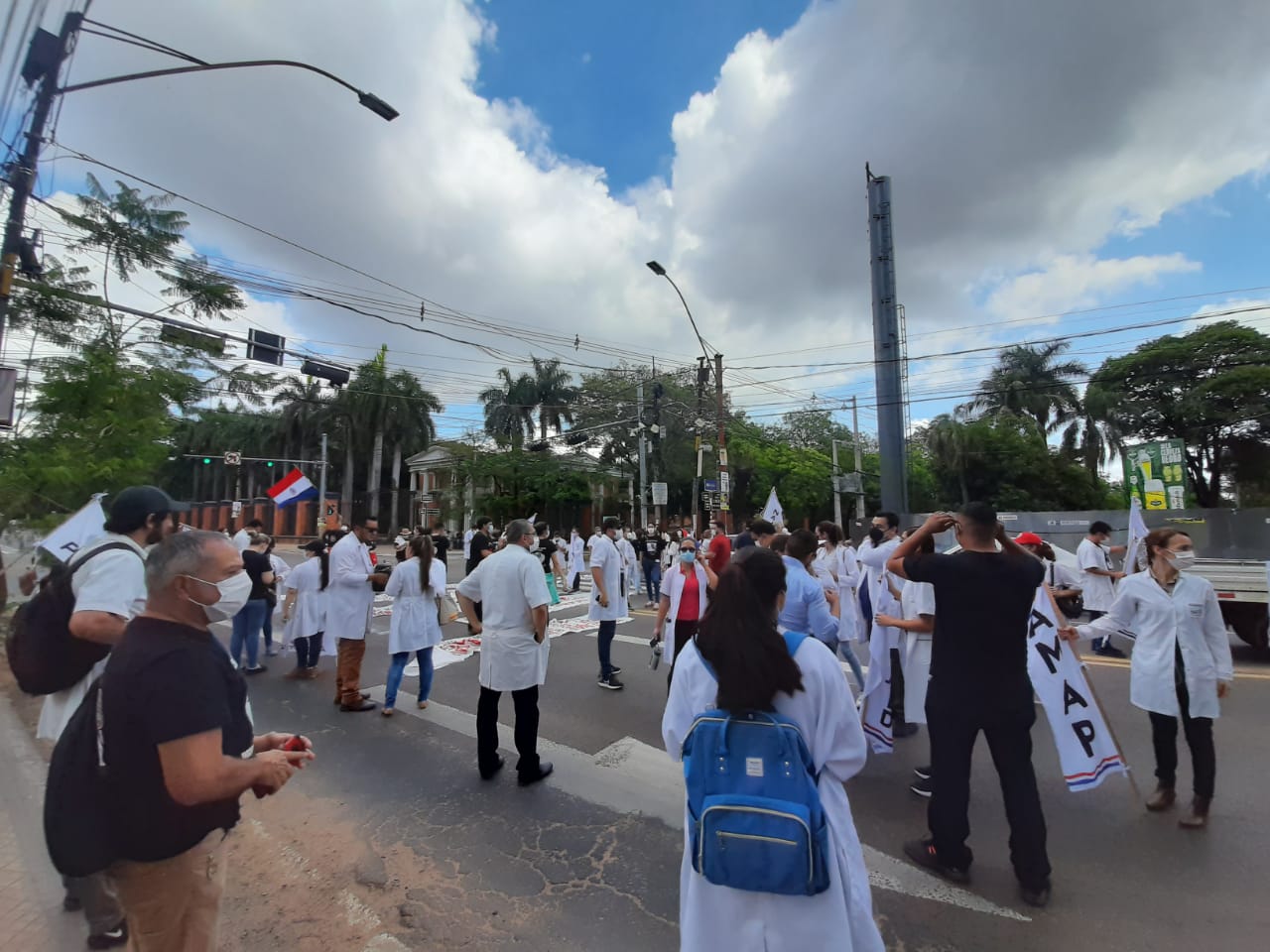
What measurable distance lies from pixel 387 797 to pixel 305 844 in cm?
60

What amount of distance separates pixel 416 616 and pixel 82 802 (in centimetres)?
419

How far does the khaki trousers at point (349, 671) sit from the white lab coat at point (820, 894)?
195 inches

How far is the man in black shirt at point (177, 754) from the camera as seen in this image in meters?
1.65

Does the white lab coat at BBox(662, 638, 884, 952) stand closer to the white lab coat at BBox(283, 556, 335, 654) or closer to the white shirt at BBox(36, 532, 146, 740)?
the white shirt at BBox(36, 532, 146, 740)

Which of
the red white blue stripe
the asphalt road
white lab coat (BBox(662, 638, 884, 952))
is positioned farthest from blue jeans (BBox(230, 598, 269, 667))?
white lab coat (BBox(662, 638, 884, 952))

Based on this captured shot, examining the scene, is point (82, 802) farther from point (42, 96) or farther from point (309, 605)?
point (42, 96)

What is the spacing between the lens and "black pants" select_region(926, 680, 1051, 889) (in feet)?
9.41

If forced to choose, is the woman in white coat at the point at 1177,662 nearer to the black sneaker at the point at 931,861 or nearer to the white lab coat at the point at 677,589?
the black sneaker at the point at 931,861

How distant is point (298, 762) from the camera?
6.42 feet

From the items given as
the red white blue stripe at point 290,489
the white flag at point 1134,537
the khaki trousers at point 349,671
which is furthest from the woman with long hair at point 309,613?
the white flag at point 1134,537

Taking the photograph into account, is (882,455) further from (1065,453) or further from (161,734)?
(1065,453)

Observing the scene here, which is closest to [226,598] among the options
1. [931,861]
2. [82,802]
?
[82,802]

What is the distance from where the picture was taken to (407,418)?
44.0 meters

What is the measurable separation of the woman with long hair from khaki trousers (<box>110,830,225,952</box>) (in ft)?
18.6
